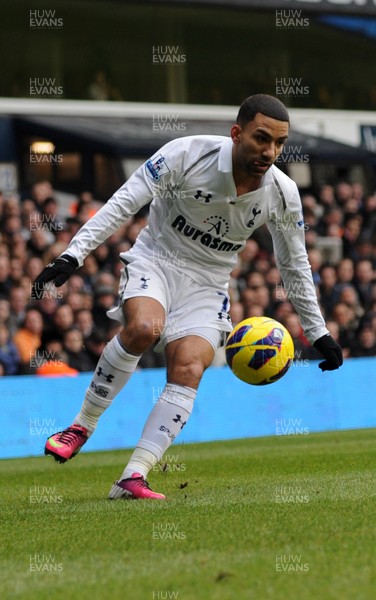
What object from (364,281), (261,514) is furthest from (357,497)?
(364,281)

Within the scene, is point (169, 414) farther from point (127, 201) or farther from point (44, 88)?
point (44, 88)

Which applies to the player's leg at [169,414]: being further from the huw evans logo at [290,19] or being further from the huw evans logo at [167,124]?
the huw evans logo at [290,19]

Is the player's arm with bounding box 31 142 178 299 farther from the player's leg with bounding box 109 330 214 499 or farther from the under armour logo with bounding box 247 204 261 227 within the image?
the player's leg with bounding box 109 330 214 499

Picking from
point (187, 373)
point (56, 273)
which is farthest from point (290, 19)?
point (56, 273)

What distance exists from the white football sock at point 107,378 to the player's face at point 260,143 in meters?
1.50

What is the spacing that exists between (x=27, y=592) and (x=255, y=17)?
70.4 ft

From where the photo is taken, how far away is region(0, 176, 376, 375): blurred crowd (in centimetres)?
1549

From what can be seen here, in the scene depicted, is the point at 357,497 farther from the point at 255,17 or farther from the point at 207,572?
the point at 255,17

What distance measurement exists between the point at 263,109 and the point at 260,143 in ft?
0.73

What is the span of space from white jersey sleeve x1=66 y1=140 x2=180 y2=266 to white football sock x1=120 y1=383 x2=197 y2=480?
43.5 inches

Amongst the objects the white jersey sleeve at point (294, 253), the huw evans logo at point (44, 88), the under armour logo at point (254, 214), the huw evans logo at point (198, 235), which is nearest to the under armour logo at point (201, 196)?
the huw evans logo at point (198, 235)

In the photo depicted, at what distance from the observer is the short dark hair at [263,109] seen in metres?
7.79

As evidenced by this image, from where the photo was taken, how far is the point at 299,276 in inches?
339

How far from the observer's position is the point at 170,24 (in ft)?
80.2
